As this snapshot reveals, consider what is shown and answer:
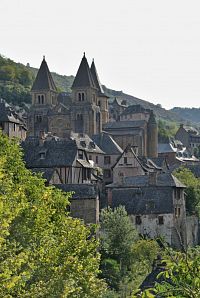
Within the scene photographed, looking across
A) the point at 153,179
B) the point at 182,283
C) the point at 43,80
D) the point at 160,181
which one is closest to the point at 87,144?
the point at 153,179

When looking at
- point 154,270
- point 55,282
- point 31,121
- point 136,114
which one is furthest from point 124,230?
point 136,114

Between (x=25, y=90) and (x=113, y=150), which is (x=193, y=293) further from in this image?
(x=25, y=90)

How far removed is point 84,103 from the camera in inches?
4500

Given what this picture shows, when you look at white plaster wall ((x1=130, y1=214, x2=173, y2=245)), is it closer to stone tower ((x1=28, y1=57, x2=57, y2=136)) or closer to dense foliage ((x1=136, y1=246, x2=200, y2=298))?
dense foliage ((x1=136, y1=246, x2=200, y2=298))

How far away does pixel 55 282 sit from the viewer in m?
24.6

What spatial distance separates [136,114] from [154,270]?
8922 cm

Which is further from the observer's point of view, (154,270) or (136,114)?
(136,114)

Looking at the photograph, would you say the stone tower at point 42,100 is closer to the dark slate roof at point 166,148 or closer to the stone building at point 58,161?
the dark slate roof at point 166,148

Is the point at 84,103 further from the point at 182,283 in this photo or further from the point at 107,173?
the point at 182,283

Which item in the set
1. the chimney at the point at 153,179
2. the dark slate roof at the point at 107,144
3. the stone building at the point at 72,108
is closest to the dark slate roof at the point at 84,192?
the chimney at the point at 153,179

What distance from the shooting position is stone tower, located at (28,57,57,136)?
11831cm

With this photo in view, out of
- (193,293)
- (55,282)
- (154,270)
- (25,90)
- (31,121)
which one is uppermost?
(25,90)

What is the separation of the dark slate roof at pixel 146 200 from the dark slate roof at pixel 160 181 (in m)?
1.23

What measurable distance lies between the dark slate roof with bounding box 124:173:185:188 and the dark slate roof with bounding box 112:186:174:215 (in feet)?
4.05
